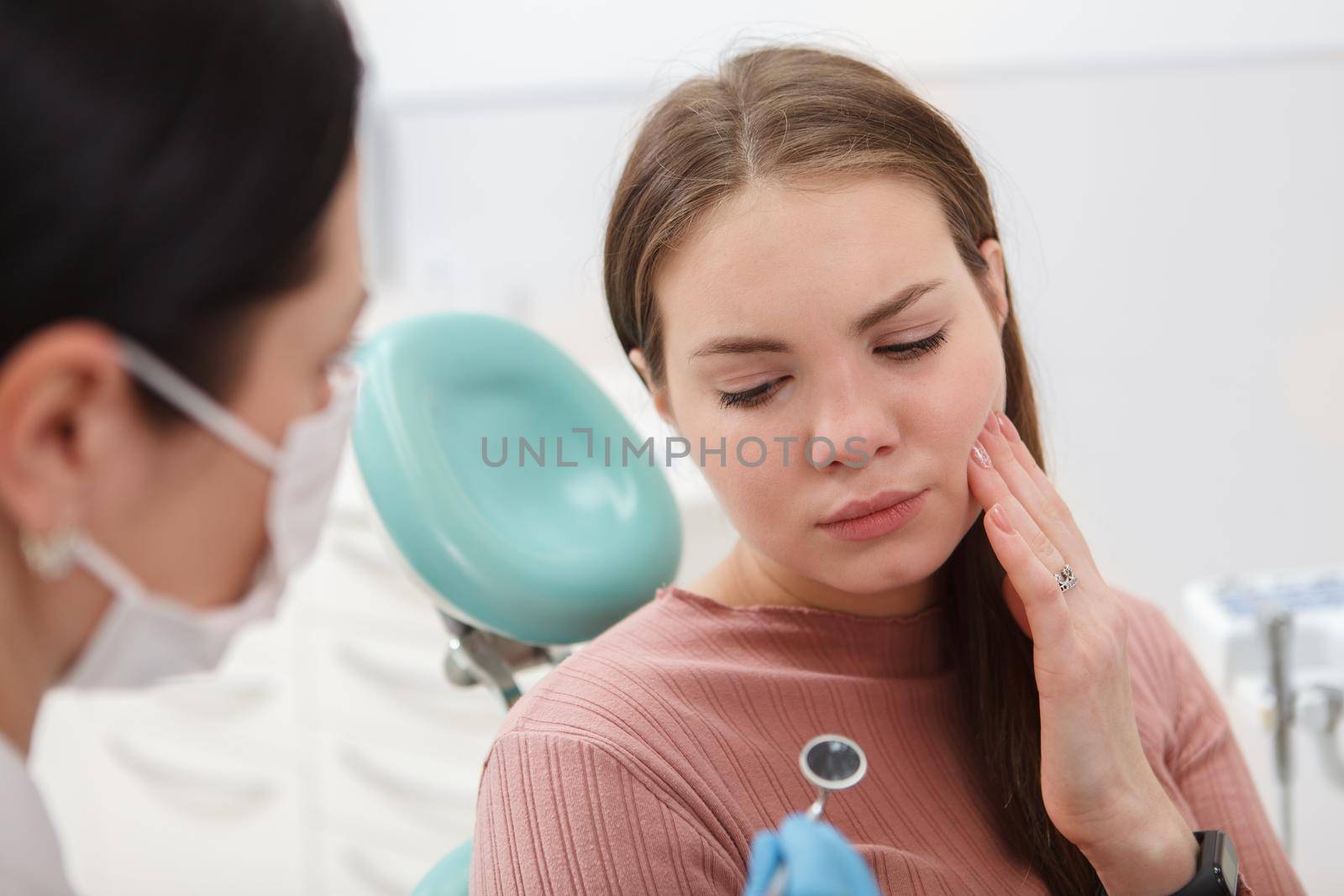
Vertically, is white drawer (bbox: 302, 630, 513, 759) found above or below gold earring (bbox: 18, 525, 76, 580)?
below

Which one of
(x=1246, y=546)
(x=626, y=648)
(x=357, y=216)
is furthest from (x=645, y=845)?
(x=1246, y=546)

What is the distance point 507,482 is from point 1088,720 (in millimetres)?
513

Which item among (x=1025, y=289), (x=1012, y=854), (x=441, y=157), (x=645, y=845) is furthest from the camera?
(x=441, y=157)

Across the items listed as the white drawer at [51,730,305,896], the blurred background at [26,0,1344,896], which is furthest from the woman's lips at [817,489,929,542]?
the white drawer at [51,730,305,896]

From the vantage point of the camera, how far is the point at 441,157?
2373 millimetres

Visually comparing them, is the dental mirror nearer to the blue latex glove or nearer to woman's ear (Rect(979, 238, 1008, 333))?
the blue latex glove

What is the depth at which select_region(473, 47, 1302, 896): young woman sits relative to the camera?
818mm

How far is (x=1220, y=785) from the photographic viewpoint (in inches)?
40.3

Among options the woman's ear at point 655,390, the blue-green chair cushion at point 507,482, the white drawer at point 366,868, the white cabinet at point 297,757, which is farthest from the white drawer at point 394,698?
the woman's ear at point 655,390

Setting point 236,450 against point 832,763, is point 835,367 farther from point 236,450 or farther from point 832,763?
point 236,450

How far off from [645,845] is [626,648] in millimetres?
177

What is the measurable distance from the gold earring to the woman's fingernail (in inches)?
24.6

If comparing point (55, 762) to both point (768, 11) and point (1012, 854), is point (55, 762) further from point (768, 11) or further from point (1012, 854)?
point (1012, 854)

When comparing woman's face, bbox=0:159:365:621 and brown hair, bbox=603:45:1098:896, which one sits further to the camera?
brown hair, bbox=603:45:1098:896
